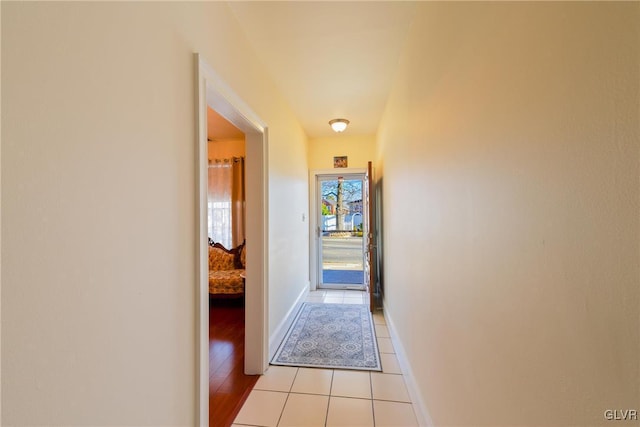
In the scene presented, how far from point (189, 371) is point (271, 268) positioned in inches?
51.6

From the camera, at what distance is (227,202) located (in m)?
4.53

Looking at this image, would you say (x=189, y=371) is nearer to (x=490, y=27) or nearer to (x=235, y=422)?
(x=235, y=422)

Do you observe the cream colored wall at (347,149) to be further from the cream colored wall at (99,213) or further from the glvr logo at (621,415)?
the glvr logo at (621,415)

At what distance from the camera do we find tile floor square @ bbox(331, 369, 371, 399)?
1.96 meters

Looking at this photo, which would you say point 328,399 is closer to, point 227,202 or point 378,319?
point 378,319

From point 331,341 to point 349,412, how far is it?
96cm

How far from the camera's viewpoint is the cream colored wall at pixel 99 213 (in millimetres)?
594

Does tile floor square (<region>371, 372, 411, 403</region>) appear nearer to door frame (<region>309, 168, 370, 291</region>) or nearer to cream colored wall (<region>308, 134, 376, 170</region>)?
door frame (<region>309, 168, 370, 291</region>)

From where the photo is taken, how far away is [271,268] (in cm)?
247

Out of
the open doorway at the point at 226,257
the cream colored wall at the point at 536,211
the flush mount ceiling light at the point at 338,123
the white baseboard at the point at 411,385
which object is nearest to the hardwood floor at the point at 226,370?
the open doorway at the point at 226,257

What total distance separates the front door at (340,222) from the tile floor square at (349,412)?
280cm

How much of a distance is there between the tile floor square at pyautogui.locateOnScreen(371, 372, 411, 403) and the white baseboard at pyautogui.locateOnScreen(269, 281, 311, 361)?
93 cm

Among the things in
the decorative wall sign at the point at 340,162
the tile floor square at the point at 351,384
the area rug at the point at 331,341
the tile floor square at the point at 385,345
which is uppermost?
the decorative wall sign at the point at 340,162

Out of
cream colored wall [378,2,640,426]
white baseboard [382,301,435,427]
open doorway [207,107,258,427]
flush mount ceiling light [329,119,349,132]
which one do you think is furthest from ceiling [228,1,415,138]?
white baseboard [382,301,435,427]
